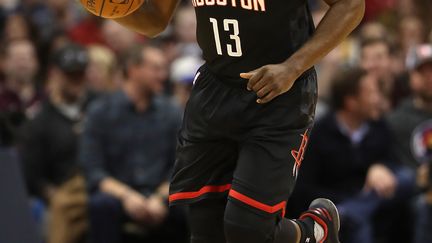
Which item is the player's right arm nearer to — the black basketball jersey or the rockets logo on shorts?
the black basketball jersey

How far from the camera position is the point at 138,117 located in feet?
28.2

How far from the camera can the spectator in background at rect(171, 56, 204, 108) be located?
379 inches

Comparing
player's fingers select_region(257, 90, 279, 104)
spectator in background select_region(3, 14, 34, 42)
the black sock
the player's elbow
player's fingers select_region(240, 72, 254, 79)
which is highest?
the player's elbow

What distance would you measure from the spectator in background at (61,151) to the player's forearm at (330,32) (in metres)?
4.16

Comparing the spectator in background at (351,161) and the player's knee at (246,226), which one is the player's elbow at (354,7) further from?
the spectator in background at (351,161)

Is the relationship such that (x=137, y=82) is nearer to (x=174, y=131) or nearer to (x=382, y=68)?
(x=174, y=131)

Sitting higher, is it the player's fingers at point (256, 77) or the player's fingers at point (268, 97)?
the player's fingers at point (256, 77)

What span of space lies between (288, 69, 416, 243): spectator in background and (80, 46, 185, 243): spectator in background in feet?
3.84

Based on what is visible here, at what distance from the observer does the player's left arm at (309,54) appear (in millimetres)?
4754

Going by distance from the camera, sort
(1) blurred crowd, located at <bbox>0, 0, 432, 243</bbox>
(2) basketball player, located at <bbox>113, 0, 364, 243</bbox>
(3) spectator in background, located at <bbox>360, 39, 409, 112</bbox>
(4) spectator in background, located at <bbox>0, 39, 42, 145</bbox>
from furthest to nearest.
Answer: (4) spectator in background, located at <bbox>0, 39, 42, 145</bbox>
(3) spectator in background, located at <bbox>360, 39, 409, 112</bbox>
(1) blurred crowd, located at <bbox>0, 0, 432, 243</bbox>
(2) basketball player, located at <bbox>113, 0, 364, 243</bbox>

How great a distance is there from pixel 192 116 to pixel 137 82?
3579 mm

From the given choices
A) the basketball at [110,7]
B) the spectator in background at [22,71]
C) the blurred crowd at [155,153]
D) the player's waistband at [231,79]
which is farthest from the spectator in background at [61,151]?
the player's waistband at [231,79]

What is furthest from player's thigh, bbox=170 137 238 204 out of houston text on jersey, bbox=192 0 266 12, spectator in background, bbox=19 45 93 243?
spectator in background, bbox=19 45 93 243

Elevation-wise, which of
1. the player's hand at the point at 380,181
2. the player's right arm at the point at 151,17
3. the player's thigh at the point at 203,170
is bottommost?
the player's hand at the point at 380,181
